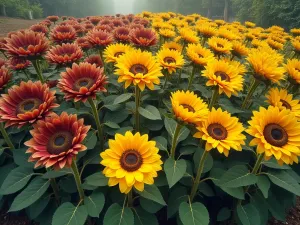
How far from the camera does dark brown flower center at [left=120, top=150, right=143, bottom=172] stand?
189cm

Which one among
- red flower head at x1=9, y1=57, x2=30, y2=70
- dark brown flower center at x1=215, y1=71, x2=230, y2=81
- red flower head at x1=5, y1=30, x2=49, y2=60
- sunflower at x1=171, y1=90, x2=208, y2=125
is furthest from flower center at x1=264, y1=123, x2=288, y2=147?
red flower head at x1=9, y1=57, x2=30, y2=70

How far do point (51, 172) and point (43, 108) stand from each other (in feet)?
2.42

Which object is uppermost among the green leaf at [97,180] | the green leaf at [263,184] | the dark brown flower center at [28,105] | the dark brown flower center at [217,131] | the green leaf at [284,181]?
the dark brown flower center at [28,105]

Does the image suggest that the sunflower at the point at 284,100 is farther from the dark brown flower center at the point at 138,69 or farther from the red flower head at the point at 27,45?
the red flower head at the point at 27,45

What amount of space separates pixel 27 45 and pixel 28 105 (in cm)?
107

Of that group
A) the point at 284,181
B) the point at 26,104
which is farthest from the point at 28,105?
the point at 284,181

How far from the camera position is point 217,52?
335 centimetres

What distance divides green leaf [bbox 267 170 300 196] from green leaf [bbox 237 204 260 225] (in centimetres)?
38

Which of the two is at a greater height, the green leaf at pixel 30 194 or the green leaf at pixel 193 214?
the green leaf at pixel 193 214

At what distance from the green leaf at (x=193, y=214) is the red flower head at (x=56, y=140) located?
1121 mm

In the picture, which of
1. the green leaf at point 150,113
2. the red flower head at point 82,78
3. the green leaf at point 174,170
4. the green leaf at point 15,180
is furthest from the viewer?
the green leaf at point 150,113

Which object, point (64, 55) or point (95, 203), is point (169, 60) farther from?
point (95, 203)

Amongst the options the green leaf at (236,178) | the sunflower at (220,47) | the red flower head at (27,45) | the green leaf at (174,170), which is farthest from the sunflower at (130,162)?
the sunflower at (220,47)

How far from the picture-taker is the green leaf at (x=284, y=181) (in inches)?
88.2
